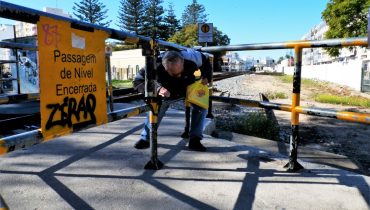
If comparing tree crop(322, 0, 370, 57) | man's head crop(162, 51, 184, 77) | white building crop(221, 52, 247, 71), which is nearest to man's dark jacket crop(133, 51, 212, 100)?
man's head crop(162, 51, 184, 77)

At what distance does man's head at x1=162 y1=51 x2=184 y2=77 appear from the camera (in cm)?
336

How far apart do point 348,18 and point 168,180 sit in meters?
32.0

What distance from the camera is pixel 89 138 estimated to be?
4.20m

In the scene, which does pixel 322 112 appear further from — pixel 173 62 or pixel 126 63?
pixel 126 63

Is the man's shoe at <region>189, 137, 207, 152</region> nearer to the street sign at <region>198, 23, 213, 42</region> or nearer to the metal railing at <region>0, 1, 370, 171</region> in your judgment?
the metal railing at <region>0, 1, 370, 171</region>

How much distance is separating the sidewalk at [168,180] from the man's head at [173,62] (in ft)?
2.87

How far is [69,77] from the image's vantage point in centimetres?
209

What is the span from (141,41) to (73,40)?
90cm

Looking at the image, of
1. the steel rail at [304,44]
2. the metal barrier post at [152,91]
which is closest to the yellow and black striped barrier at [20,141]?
the metal barrier post at [152,91]

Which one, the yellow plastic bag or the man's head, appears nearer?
the man's head

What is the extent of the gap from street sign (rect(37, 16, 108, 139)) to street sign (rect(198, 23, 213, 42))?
639 centimetres

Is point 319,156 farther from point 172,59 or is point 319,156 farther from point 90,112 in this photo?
point 90,112

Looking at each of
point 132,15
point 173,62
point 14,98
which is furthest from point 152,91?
point 132,15

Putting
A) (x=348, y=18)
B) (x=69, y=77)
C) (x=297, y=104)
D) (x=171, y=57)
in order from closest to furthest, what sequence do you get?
(x=69, y=77)
(x=297, y=104)
(x=171, y=57)
(x=348, y=18)
